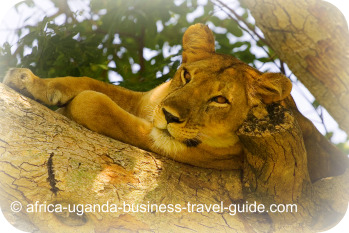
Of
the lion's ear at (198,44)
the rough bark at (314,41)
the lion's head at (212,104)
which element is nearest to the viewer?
the rough bark at (314,41)

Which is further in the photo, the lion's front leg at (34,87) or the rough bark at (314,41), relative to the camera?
the lion's front leg at (34,87)

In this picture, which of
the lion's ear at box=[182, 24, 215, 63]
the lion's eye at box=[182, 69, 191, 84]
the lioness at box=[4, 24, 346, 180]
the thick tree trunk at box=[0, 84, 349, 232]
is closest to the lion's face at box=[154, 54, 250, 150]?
the lioness at box=[4, 24, 346, 180]

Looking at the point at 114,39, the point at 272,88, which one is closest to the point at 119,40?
the point at 114,39

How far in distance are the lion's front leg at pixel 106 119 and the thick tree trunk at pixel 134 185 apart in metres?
0.24

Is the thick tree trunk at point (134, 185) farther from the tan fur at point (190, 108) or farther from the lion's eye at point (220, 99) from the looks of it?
the lion's eye at point (220, 99)

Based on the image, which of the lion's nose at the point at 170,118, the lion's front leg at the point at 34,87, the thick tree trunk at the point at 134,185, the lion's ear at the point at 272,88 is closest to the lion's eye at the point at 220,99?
the lion's ear at the point at 272,88

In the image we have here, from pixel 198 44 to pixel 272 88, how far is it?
3.97 ft

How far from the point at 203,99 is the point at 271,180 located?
3.01 feet

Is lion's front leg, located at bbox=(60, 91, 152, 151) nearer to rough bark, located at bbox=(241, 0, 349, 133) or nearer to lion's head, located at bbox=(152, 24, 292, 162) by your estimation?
lion's head, located at bbox=(152, 24, 292, 162)

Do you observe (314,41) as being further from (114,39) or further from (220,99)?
(114,39)

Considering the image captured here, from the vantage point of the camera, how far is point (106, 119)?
11.2 feet

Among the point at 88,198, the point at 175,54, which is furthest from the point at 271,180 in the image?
the point at 175,54

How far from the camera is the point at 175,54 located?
4.80m

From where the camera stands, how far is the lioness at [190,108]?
3.30 meters
